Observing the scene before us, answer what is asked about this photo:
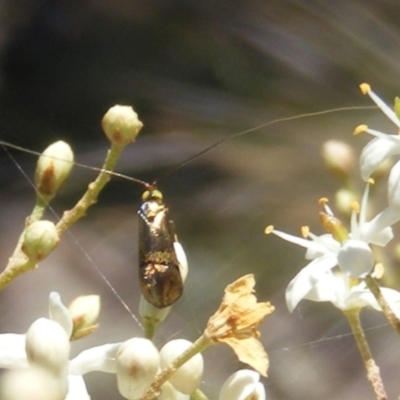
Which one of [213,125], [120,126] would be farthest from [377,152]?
[213,125]

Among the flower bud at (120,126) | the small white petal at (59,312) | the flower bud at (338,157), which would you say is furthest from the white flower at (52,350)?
the flower bud at (338,157)

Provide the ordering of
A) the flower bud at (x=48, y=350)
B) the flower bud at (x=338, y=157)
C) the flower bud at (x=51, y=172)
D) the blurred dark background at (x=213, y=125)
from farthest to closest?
the blurred dark background at (x=213, y=125)
the flower bud at (x=338, y=157)
the flower bud at (x=51, y=172)
the flower bud at (x=48, y=350)

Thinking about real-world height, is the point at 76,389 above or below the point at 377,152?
below

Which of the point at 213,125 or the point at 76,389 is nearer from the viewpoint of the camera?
the point at 76,389

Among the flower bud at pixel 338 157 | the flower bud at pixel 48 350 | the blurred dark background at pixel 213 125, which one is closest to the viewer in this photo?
the flower bud at pixel 48 350

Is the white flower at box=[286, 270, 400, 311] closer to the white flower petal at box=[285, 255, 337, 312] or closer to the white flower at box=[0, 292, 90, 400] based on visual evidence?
the white flower petal at box=[285, 255, 337, 312]

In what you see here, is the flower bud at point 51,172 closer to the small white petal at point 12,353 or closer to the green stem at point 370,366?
the small white petal at point 12,353

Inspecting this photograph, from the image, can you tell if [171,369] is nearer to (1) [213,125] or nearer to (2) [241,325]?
(2) [241,325]
